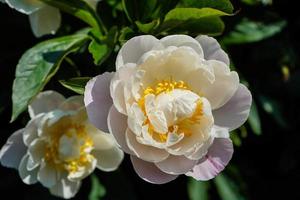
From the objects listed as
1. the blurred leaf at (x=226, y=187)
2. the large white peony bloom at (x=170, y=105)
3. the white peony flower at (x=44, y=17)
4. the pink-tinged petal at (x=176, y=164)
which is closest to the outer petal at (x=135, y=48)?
the large white peony bloom at (x=170, y=105)

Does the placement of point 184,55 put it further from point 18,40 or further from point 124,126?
point 18,40

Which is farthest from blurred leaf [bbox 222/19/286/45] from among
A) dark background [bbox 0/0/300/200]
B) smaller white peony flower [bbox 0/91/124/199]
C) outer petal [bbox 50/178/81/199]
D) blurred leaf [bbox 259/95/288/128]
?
outer petal [bbox 50/178/81/199]

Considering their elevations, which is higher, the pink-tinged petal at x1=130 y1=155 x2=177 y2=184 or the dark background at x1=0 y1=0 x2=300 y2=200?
the pink-tinged petal at x1=130 y1=155 x2=177 y2=184

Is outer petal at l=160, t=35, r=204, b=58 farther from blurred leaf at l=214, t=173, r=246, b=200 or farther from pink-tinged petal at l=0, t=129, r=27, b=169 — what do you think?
blurred leaf at l=214, t=173, r=246, b=200

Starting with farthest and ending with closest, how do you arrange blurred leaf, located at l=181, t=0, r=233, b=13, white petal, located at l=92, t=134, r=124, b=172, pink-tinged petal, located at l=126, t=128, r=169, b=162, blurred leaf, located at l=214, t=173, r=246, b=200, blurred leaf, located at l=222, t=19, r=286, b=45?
blurred leaf, located at l=214, t=173, r=246, b=200 < blurred leaf, located at l=222, t=19, r=286, b=45 < white petal, located at l=92, t=134, r=124, b=172 < blurred leaf, located at l=181, t=0, r=233, b=13 < pink-tinged petal, located at l=126, t=128, r=169, b=162

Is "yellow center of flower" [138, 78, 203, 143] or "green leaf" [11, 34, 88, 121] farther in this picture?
"green leaf" [11, 34, 88, 121]

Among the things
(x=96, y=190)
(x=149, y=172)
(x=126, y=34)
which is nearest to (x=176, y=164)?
(x=149, y=172)

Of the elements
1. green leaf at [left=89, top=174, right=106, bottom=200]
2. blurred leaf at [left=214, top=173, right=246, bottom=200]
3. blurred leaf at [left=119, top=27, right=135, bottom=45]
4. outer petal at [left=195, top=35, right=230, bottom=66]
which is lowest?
blurred leaf at [left=214, top=173, right=246, bottom=200]

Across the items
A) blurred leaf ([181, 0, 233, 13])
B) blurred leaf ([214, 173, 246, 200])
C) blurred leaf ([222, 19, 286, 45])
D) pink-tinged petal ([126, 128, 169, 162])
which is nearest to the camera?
pink-tinged petal ([126, 128, 169, 162])
